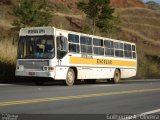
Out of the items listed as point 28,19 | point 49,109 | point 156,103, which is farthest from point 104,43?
point 49,109

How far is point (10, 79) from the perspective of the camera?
2948 centimetres

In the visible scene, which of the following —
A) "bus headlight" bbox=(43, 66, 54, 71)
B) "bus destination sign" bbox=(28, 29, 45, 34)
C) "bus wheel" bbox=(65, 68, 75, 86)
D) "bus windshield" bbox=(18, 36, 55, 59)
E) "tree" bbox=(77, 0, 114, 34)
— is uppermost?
"tree" bbox=(77, 0, 114, 34)

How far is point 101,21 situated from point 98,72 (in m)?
18.0

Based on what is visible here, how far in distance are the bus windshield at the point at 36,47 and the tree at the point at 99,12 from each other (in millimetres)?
20509

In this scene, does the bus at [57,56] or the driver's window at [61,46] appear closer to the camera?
the bus at [57,56]

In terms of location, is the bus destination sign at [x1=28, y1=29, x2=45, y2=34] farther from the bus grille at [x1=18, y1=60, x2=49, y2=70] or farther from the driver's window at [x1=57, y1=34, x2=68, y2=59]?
the bus grille at [x1=18, y1=60, x2=49, y2=70]

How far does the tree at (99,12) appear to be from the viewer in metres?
46.2

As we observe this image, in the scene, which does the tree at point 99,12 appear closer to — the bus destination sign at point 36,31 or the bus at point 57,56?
the bus at point 57,56

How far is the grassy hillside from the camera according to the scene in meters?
32.4

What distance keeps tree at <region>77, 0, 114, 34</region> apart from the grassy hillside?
2.96 m

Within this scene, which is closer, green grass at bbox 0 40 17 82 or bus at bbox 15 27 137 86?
bus at bbox 15 27 137 86

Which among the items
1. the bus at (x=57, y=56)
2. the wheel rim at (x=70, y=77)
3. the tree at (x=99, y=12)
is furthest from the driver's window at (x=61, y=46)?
the tree at (x=99, y=12)

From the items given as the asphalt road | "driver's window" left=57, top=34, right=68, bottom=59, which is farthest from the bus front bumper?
the asphalt road

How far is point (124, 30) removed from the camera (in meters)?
91.2
